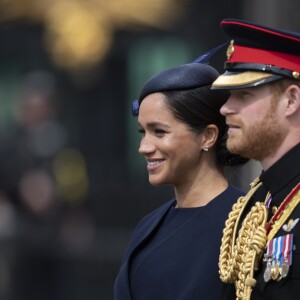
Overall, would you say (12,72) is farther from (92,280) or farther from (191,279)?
(191,279)

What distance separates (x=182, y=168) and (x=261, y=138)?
0.70 meters

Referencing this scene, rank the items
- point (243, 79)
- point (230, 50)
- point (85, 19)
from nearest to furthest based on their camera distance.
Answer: point (243, 79) → point (230, 50) → point (85, 19)

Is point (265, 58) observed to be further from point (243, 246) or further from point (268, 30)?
point (243, 246)

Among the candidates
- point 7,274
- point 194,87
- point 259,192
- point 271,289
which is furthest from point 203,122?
point 7,274

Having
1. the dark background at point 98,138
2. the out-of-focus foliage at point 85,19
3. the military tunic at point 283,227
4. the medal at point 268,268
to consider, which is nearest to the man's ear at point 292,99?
the military tunic at point 283,227

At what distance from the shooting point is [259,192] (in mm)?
4160

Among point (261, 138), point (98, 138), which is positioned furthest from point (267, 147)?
point (98, 138)

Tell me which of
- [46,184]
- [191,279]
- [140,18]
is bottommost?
[46,184]

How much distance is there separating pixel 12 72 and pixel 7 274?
208cm

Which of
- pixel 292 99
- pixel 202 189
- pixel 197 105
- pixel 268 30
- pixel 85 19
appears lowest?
pixel 85 19

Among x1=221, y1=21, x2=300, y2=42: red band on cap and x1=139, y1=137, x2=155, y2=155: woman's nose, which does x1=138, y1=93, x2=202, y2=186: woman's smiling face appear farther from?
x1=221, y1=21, x2=300, y2=42: red band on cap

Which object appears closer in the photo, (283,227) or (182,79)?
(283,227)

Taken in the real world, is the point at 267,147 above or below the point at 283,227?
above

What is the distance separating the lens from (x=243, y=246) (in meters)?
4.02
